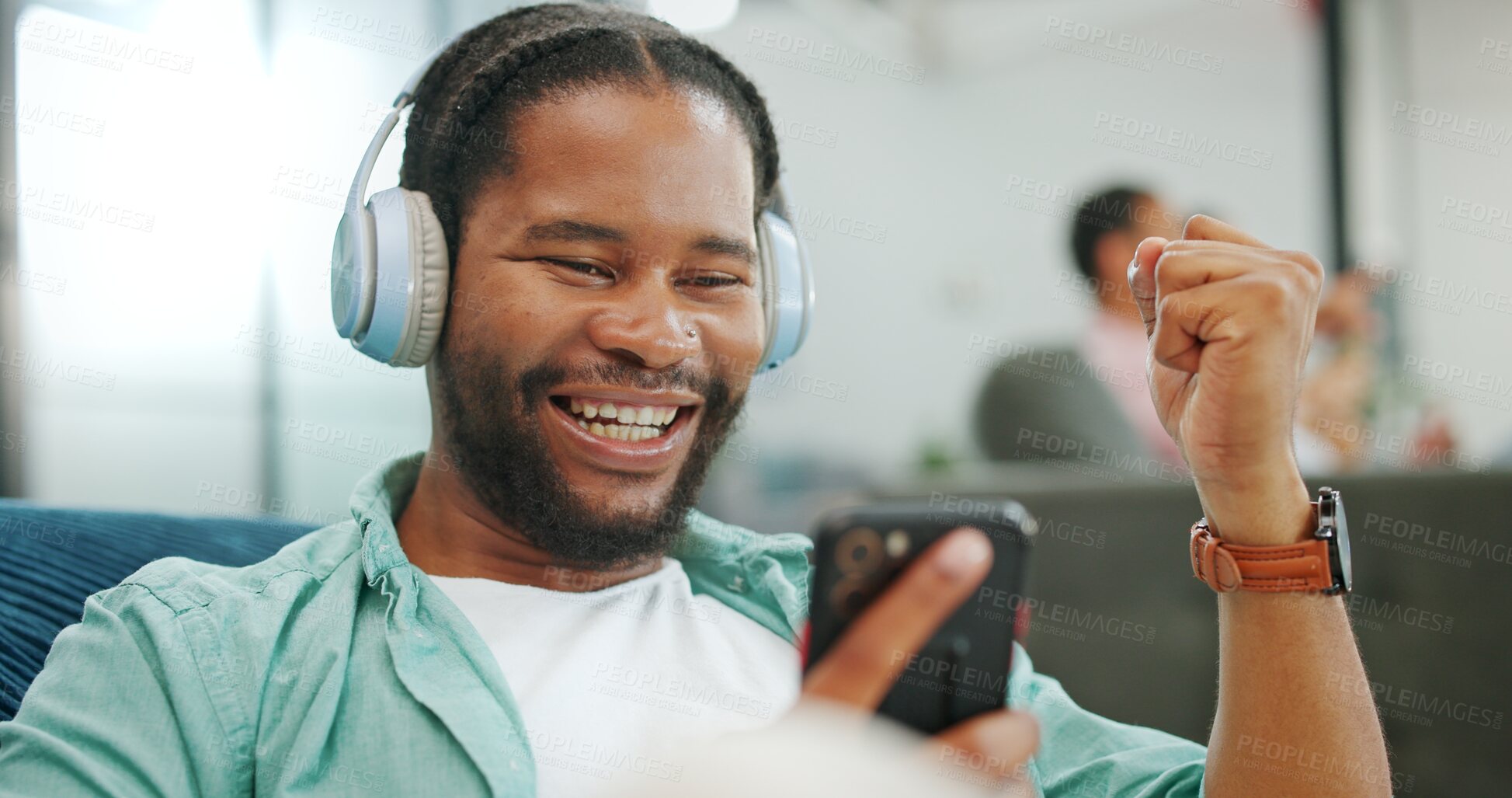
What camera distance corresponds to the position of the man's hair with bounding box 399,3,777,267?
106 cm

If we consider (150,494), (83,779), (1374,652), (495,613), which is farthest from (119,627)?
(1374,652)

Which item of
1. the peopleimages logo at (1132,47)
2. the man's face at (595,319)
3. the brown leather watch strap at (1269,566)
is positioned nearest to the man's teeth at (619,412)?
the man's face at (595,319)

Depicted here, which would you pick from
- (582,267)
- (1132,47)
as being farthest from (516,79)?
(1132,47)

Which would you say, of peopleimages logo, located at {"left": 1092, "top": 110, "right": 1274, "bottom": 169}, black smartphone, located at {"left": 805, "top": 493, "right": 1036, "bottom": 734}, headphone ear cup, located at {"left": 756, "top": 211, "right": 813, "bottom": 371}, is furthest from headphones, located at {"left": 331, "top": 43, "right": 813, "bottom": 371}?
peopleimages logo, located at {"left": 1092, "top": 110, "right": 1274, "bottom": 169}

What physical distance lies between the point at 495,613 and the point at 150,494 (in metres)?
1.44

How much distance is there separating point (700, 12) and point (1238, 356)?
2660 millimetres

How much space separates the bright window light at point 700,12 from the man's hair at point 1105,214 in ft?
3.43

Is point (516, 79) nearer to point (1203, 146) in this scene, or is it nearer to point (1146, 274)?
point (1146, 274)

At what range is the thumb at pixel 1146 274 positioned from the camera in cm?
85

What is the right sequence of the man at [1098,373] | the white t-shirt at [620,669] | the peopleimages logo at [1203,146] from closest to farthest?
the white t-shirt at [620,669] < the man at [1098,373] < the peopleimages logo at [1203,146]

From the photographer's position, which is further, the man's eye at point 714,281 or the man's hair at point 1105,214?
the man's hair at point 1105,214

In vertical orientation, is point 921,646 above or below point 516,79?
below

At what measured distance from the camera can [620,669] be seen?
0.97m

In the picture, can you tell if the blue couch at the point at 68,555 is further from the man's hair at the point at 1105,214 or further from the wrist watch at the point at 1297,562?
the man's hair at the point at 1105,214
